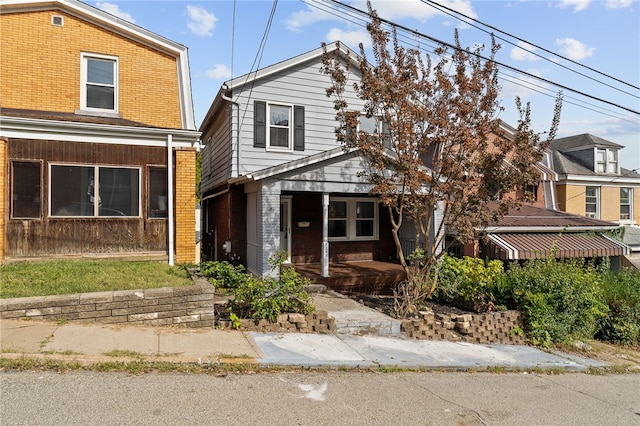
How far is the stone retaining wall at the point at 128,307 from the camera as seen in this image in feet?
21.0

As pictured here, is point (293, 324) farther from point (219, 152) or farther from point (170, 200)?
point (219, 152)

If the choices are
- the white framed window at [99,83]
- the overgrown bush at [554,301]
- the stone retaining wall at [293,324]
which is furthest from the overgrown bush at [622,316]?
the white framed window at [99,83]

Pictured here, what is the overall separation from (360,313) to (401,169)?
10.1 ft

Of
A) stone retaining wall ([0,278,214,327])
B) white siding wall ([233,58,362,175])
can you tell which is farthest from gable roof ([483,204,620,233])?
stone retaining wall ([0,278,214,327])

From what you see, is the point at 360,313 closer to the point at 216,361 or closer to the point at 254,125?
the point at 216,361

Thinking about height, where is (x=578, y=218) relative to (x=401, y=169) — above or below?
below

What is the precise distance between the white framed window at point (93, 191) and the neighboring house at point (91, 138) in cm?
2

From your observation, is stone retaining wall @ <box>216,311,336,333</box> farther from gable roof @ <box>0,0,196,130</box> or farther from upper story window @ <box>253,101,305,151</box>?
upper story window @ <box>253,101,305,151</box>

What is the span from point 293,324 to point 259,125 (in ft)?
24.0

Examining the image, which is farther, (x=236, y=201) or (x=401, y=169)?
(x=236, y=201)

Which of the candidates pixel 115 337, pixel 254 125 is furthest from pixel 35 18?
pixel 115 337

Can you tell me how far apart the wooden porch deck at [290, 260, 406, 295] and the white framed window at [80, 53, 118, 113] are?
680 cm

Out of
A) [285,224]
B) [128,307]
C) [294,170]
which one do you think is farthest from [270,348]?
[285,224]

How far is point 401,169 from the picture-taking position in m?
9.01
